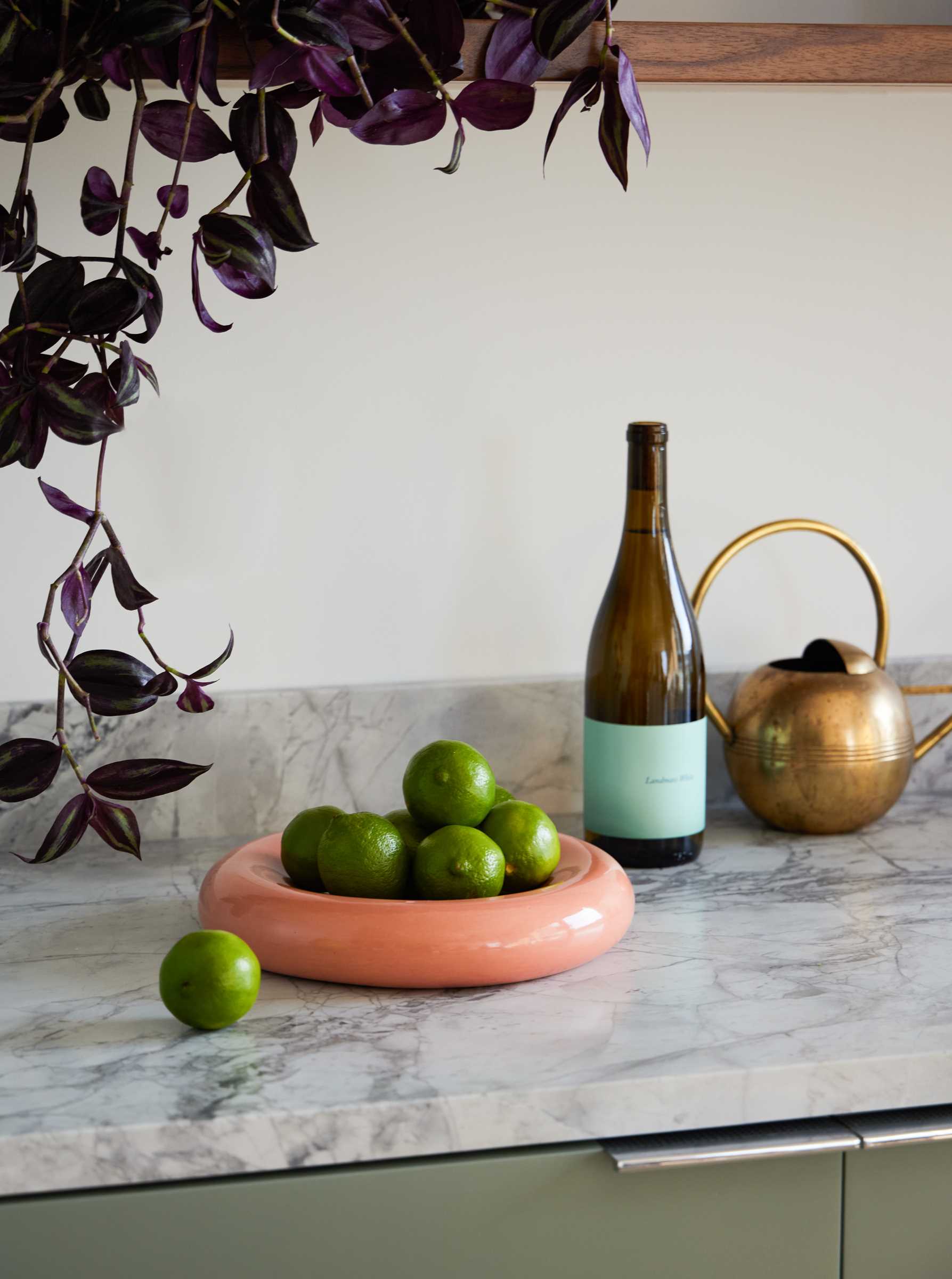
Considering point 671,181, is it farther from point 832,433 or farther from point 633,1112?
point 633,1112

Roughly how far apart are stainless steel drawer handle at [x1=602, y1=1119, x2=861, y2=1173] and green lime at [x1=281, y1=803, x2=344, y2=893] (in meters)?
0.33

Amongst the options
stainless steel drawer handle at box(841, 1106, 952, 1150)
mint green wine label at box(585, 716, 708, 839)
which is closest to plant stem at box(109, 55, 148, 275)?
mint green wine label at box(585, 716, 708, 839)

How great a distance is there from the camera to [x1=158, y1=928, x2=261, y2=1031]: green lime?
0.87 m

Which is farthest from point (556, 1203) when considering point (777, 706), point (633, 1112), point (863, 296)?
point (863, 296)

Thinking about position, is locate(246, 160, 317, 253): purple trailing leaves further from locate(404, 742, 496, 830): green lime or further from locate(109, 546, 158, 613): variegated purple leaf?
locate(404, 742, 496, 830): green lime

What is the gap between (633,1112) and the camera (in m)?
0.82

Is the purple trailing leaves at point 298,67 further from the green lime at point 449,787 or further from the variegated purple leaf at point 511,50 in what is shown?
the green lime at point 449,787

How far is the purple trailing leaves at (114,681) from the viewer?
0.96 meters

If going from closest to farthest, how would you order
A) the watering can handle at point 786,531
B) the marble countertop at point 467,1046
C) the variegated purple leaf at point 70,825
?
the marble countertop at point 467,1046 → the variegated purple leaf at point 70,825 → the watering can handle at point 786,531

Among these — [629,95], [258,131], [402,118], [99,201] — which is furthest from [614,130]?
[99,201]

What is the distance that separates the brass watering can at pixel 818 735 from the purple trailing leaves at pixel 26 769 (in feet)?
2.20

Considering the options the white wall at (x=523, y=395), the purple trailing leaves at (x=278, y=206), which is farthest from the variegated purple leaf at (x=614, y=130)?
the white wall at (x=523, y=395)

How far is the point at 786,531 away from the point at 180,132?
0.78 metres

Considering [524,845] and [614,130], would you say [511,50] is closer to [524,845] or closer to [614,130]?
[614,130]
